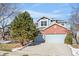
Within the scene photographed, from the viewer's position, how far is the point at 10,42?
15.0 ft

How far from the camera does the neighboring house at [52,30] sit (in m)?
4.53

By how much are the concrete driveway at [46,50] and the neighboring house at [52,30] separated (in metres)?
0.12

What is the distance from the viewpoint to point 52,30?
4.62 metres

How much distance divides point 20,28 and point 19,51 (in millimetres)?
449

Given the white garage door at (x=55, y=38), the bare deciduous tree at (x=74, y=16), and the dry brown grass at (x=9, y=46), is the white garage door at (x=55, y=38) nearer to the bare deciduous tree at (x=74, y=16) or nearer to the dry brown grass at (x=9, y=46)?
the bare deciduous tree at (x=74, y=16)

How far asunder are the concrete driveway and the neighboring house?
4.9 inches

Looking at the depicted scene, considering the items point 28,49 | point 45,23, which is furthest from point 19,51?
point 45,23

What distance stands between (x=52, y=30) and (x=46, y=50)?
0.41 m

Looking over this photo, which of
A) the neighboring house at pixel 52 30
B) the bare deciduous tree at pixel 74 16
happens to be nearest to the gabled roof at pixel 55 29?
the neighboring house at pixel 52 30

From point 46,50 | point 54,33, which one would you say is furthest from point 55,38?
point 46,50

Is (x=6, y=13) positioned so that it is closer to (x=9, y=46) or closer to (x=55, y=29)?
(x=9, y=46)

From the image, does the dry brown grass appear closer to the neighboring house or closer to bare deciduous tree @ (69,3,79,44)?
the neighboring house

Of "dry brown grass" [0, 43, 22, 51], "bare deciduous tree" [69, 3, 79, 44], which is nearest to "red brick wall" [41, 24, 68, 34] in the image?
"bare deciduous tree" [69, 3, 79, 44]

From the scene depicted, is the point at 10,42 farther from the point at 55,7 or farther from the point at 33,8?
the point at 55,7
